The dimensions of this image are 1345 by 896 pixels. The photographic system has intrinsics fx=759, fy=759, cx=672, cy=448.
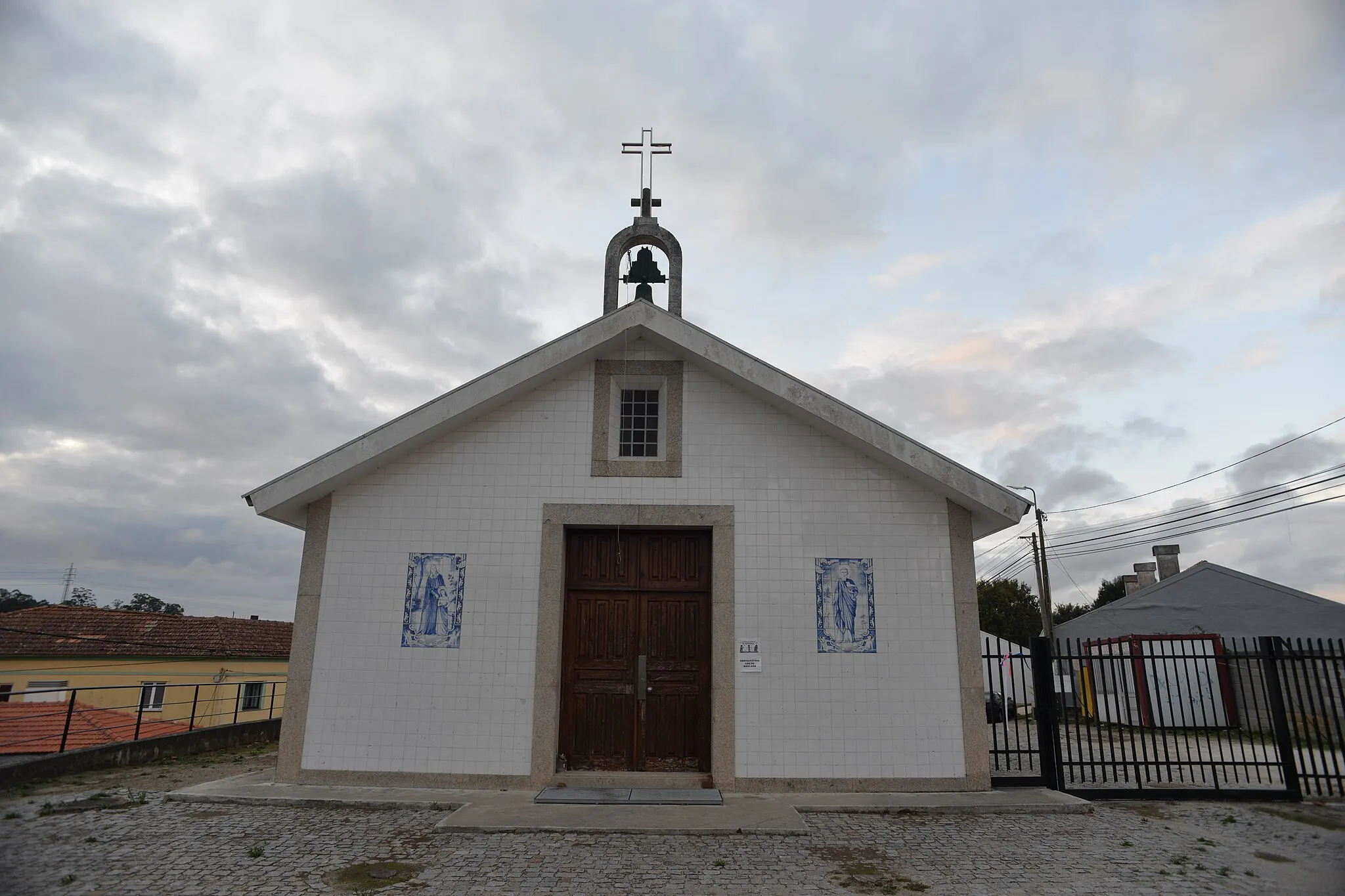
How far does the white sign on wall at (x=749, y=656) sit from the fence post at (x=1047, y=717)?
128 inches

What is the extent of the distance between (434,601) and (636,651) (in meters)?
2.59

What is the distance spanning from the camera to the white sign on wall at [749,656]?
920 centimetres

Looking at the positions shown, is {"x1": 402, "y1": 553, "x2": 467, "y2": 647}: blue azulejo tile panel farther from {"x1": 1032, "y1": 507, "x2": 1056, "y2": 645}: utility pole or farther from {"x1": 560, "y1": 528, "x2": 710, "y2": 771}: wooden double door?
{"x1": 1032, "y1": 507, "x2": 1056, "y2": 645}: utility pole

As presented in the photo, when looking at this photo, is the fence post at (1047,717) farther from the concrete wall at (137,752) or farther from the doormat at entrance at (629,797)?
the concrete wall at (137,752)

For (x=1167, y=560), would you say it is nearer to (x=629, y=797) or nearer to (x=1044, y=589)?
(x=1044, y=589)

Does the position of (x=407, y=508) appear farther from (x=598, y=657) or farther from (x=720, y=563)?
(x=720, y=563)

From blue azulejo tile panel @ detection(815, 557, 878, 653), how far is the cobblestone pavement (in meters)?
1.95

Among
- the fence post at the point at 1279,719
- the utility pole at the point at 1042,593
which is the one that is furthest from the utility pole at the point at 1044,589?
the fence post at the point at 1279,719

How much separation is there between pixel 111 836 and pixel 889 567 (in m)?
8.40

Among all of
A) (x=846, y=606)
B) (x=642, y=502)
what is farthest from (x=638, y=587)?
(x=846, y=606)

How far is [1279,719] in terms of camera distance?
Answer: 8.73 metres

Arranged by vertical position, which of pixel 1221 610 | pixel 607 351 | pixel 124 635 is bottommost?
pixel 124 635

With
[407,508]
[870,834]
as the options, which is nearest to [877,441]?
[870,834]

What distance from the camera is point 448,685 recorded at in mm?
9164
